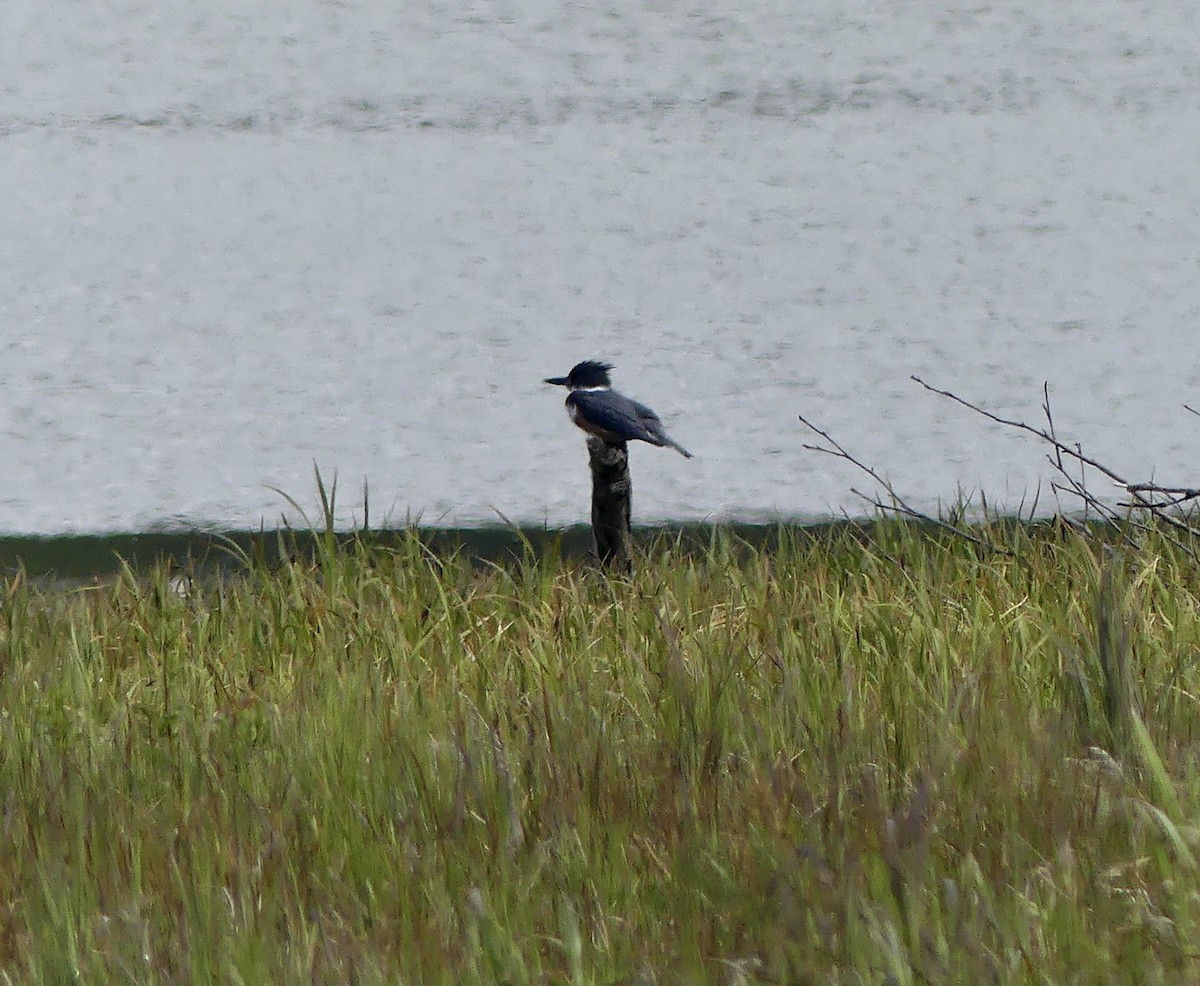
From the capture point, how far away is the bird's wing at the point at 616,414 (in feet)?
10.1

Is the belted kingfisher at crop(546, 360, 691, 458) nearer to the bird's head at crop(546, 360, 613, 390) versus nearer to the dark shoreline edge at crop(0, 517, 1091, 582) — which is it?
the bird's head at crop(546, 360, 613, 390)

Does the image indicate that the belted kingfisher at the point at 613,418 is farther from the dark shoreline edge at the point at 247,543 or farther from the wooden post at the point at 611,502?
the dark shoreline edge at the point at 247,543

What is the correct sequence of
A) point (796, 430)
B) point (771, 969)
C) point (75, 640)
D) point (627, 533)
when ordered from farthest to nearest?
1. point (796, 430)
2. point (627, 533)
3. point (75, 640)
4. point (771, 969)

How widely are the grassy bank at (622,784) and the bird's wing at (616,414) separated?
1.10ft

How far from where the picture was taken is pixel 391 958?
1.60 meters

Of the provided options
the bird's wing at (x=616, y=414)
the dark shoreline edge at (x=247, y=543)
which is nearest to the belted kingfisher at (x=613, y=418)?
the bird's wing at (x=616, y=414)

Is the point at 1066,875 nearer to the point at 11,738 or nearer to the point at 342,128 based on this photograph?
the point at 11,738

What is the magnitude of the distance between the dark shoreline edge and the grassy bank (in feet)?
1.48

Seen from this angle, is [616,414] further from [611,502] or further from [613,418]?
[611,502]

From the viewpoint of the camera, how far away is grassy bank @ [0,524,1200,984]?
157cm

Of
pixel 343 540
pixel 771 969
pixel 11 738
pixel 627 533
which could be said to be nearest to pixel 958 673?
pixel 627 533

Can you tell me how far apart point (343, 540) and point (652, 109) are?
1.35 meters

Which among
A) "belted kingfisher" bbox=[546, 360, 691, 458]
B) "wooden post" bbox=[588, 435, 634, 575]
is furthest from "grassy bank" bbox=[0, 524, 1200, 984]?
"belted kingfisher" bbox=[546, 360, 691, 458]

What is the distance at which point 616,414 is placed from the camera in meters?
3.08
